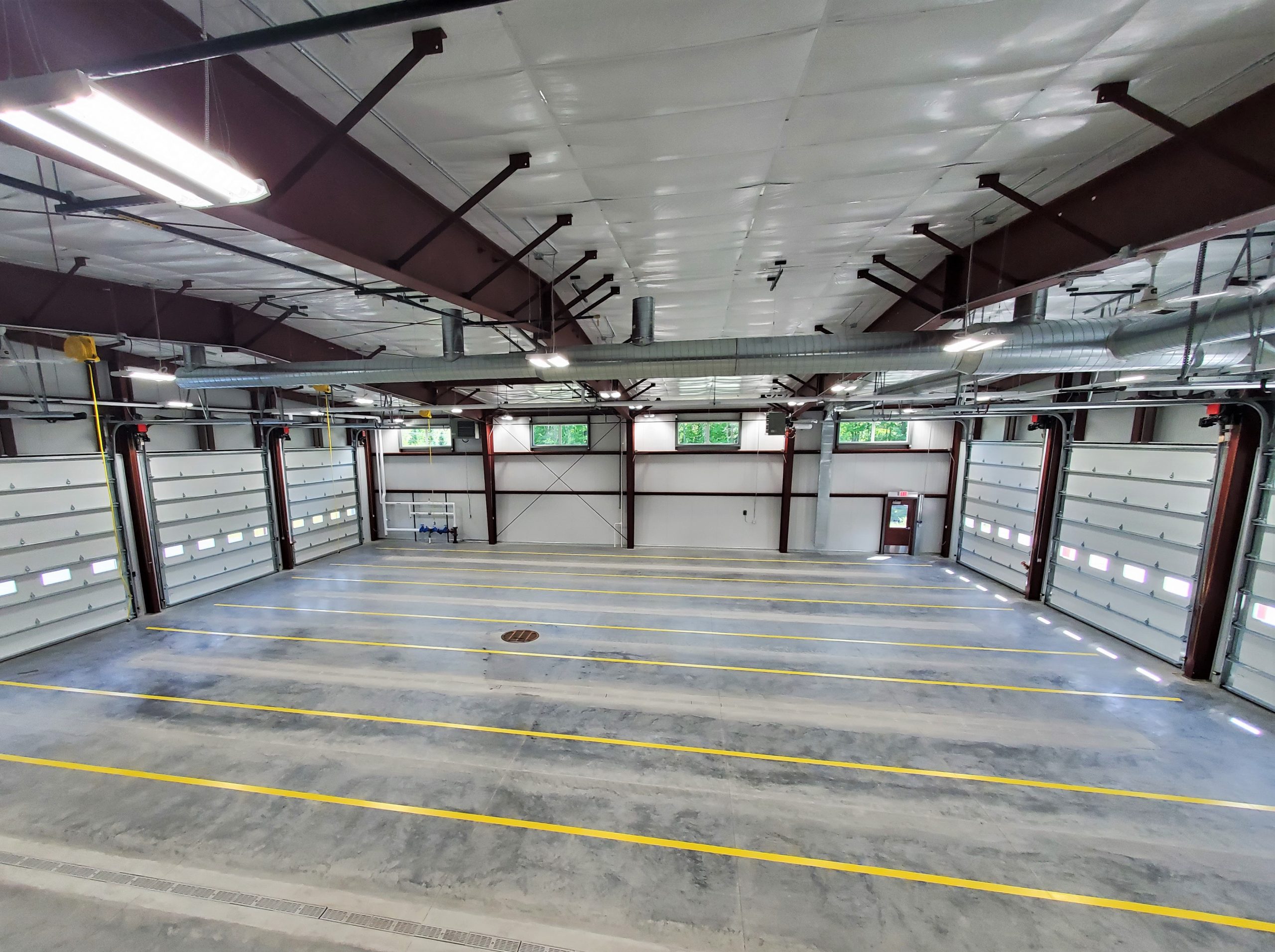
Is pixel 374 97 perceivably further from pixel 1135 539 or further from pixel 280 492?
pixel 280 492

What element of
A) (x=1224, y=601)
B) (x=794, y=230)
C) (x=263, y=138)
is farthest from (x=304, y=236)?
(x=1224, y=601)

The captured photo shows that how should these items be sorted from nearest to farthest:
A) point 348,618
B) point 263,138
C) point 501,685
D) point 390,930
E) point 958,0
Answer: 1. point 958,0
2. point 263,138
3. point 390,930
4. point 501,685
5. point 348,618

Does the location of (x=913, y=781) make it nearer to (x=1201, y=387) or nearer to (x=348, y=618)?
(x=1201, y=387)

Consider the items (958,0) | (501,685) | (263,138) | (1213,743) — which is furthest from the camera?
(501,685)

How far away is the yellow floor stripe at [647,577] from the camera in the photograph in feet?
39.3

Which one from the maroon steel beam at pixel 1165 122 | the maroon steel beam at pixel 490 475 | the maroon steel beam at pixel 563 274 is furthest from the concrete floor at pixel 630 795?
the maroon steel beam at pixel 490 475

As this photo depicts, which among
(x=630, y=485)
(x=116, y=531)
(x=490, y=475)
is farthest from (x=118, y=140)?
(x=490, y=475)

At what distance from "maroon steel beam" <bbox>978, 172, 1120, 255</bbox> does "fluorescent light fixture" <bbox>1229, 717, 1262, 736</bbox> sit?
7570mm

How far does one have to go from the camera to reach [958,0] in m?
2.02

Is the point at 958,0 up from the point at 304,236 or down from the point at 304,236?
up

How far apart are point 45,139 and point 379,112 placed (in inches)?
74.9

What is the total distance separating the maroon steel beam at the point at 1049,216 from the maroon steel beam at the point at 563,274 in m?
3.37

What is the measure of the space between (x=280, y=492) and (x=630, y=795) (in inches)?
547

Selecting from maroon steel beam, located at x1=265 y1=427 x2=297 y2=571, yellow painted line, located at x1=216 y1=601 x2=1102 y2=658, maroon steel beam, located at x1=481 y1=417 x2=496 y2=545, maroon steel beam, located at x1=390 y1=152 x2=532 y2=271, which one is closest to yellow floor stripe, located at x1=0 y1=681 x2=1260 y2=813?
yellow painted line, located at x1=216 y1=601 x2=1102 y2=658
